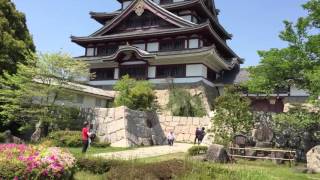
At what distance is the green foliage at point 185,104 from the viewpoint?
3381 centimetres

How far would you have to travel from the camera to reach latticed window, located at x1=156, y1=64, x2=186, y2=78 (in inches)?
1506

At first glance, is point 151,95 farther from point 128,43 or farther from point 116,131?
point 128,43

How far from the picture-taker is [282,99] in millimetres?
36375

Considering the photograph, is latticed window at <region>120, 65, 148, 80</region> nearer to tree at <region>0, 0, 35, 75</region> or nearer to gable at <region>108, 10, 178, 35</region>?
gable at <region>108, 10, 178, 35</region>

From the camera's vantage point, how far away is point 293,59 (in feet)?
63.6

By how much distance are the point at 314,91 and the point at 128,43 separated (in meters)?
26.5

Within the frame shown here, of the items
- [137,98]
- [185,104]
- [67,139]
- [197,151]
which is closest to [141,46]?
[185,104]

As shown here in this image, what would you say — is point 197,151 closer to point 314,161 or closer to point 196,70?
point 314,161

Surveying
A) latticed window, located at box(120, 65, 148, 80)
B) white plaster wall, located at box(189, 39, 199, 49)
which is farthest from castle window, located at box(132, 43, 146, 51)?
white plaster wall, located at box(189, 39, 199, 49)

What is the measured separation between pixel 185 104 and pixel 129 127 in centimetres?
1022

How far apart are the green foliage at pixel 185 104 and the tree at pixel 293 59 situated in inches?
540

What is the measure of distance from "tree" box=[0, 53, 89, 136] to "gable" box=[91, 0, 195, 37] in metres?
15.2

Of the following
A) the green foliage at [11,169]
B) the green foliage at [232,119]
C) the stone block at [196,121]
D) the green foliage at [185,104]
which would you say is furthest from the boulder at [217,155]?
the green foliage at [185,104]

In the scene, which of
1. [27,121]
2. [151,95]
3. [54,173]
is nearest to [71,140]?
[27,121]
